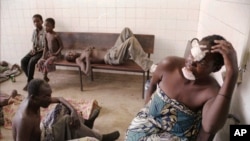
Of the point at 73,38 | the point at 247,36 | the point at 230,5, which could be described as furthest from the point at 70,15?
the point at 247,36

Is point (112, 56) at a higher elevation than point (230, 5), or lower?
lower

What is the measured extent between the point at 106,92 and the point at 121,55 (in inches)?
23.7

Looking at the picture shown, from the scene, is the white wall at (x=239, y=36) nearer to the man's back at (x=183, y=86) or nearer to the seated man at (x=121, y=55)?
the man's back at (x=183, y=86)

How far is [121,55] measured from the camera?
295 cm

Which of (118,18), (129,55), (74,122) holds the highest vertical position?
(118,18)

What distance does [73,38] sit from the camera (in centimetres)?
355

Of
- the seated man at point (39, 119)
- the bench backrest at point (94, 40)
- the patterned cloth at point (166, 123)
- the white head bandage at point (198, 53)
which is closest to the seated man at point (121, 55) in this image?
the bench backrest at point (94, 40)

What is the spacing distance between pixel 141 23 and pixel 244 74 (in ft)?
7.43

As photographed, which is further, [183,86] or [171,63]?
[171,63]

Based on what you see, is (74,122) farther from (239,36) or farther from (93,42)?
(93,42)

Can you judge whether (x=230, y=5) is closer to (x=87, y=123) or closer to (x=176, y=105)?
(x=176, y=105)

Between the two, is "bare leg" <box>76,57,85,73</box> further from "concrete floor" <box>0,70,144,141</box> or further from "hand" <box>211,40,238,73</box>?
"hand" <box>211,40,238,73</box>

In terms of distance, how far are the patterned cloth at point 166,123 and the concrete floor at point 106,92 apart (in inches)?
32.6

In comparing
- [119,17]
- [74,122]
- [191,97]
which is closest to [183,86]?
[191,97]
